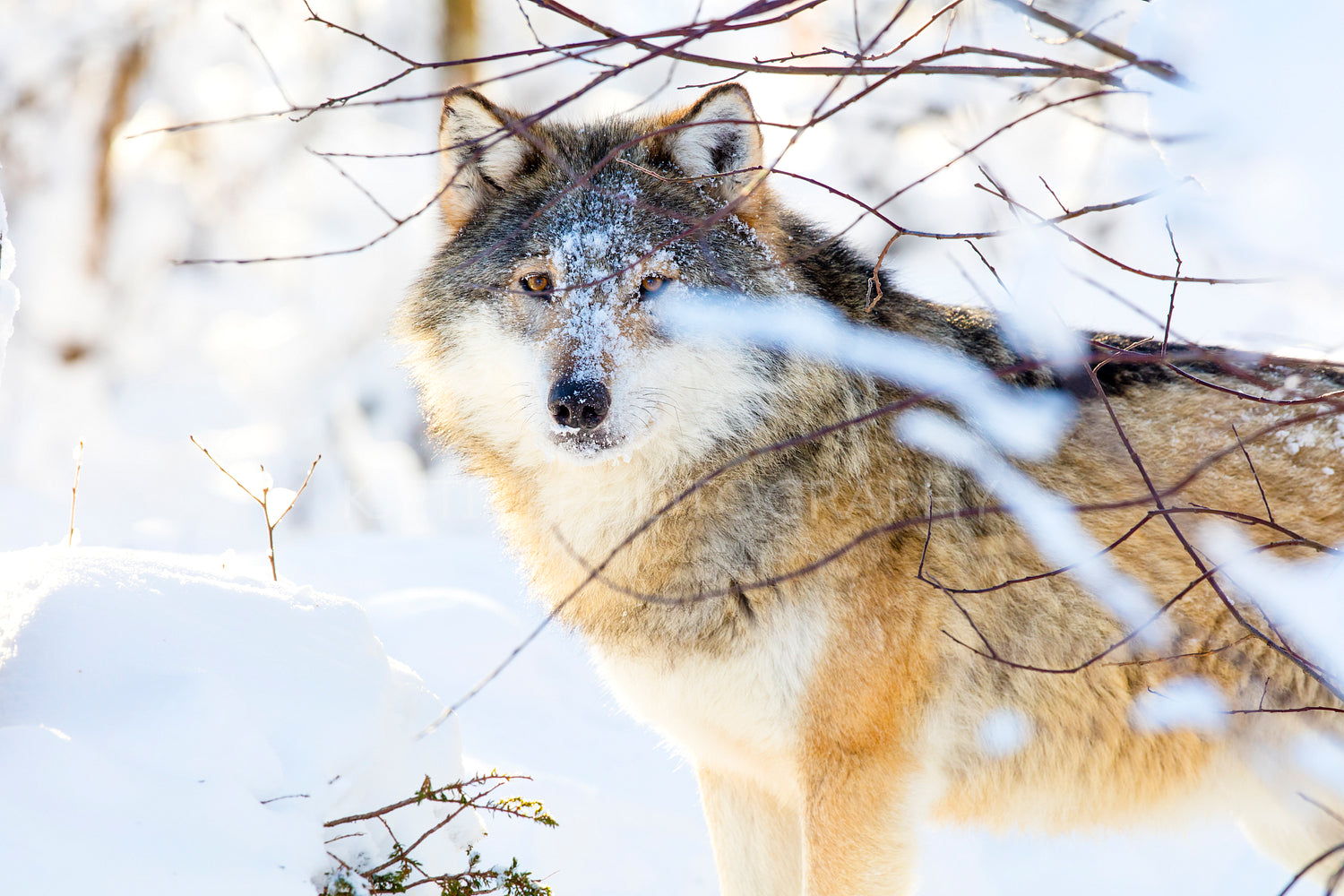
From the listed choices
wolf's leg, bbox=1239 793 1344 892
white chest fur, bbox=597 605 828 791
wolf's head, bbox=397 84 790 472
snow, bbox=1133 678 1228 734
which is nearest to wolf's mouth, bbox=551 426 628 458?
wolf's head, bbox=397 84 790 472

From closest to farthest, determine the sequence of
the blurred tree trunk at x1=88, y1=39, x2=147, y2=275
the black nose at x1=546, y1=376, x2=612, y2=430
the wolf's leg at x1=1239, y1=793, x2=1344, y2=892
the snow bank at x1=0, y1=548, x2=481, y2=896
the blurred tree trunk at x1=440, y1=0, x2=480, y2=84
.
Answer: the snow bank at x1=0, y1=548, x2=481, y2=896
the black nose at x1=546, y1=376, x2=612, y2=430
the wolf's leg at x1=1239, y1=793, x2=1344, y2=892
the blurred tree trunk at x1=88, y1=39, x2=147, y2=275
the blurred tree trunk at x1=440, y1=0, x2=480, y2=84

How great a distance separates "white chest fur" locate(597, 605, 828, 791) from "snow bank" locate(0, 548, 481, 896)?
0.60 m

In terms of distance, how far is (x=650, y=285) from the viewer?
2.71m

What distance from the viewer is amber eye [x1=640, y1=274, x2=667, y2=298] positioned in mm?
2705

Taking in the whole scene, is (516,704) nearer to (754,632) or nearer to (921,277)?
(754,632)

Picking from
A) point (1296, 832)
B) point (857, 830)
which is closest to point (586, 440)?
point (857, 830)

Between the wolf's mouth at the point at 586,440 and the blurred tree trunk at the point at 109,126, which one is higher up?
the blurred tree trunk at the point at 109,126

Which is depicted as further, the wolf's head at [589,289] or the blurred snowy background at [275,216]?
the blurred snowy background at [275,216]

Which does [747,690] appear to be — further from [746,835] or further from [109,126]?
[109,126]

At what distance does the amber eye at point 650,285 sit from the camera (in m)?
2.71

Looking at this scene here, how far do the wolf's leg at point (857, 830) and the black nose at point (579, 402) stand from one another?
1.11m

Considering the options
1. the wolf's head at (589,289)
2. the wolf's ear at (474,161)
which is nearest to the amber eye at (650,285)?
the wolf's head at (589,289)

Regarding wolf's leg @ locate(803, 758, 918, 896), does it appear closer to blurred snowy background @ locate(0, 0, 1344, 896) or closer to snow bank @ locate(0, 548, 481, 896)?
snow bank @ locate(0, 548, 481, 896)

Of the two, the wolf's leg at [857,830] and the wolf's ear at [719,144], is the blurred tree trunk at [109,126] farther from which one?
the wolf's leg at [857,830]
